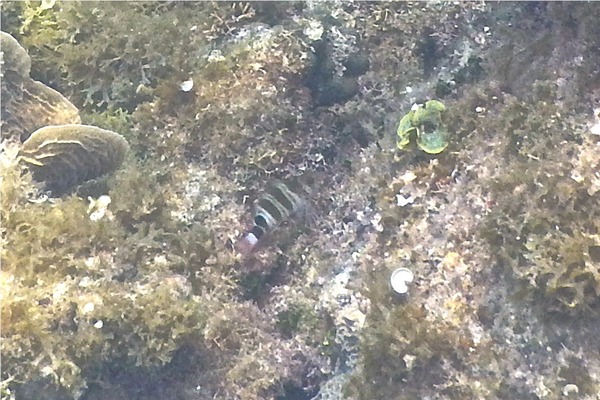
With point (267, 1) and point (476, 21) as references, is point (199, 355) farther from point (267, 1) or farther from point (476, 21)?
point (476, 21)

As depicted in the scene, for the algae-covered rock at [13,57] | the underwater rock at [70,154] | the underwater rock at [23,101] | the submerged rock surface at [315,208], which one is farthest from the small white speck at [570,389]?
the algae-covered rock at [13,57]

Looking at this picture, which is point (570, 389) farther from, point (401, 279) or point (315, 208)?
point (315, 208)

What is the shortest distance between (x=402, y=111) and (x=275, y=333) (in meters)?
1.67

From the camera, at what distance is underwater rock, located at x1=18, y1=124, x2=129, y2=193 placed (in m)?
3.34

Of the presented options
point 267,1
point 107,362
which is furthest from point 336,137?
point 107,362

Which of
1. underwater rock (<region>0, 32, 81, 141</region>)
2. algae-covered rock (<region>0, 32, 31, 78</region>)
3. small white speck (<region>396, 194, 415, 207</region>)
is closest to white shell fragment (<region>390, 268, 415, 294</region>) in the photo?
small white speck (<region>396, 194, 415, 207</region>)

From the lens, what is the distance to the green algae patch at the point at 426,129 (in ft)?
10.1

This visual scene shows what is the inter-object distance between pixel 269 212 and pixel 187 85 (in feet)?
3.68

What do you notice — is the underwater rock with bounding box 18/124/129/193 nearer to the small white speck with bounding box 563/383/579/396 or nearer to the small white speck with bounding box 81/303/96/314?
the small white speck with bounding box 81/303/96/314

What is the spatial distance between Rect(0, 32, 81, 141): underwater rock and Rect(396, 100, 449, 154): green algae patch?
222 cm

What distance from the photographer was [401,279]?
9.20ft

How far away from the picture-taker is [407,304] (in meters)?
2.74

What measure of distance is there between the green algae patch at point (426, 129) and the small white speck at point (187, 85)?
1.46m

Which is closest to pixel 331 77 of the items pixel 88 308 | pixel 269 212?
pixel 269 212
